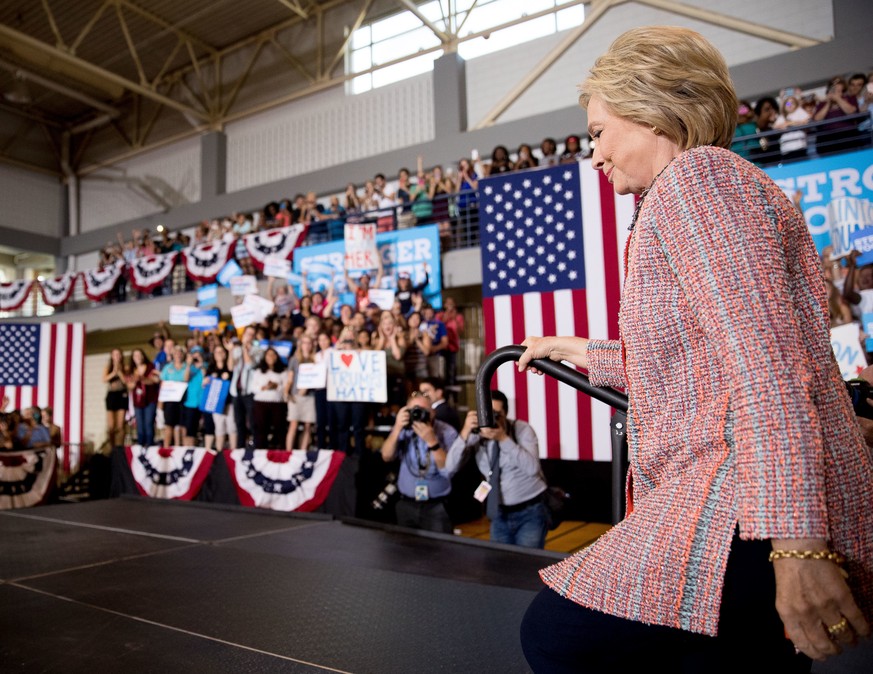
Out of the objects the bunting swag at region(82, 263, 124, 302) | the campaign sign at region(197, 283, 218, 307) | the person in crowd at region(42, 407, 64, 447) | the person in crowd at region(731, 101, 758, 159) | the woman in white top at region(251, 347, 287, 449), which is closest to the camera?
the person in crowd at region(731, 101, 758, 159)

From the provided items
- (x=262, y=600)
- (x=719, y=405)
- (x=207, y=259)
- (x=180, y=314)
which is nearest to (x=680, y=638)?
(x=719, y=405)

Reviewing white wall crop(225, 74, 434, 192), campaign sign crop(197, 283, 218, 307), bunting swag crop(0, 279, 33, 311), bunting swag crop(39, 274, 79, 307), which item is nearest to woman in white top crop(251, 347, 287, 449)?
campaign sign crop(197, 283, 218, 307)

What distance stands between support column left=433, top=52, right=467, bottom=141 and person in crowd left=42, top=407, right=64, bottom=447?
25.1 ft

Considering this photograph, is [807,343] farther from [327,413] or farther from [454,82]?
[454,82]

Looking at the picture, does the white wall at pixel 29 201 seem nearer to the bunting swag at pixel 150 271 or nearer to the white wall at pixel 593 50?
the bunting swag at pixel 150 271

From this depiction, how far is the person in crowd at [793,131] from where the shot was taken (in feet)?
21.8

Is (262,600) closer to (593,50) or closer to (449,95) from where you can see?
(593,50)

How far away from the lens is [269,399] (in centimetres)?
733

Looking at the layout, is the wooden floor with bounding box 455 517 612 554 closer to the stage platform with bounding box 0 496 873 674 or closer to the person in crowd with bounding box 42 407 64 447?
the stage platform with bounding box 0 496 873 674

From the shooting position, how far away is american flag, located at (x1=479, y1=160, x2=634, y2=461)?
557 cm

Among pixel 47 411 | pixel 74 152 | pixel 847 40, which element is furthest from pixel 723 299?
pixel 74 152

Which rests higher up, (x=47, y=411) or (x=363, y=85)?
(x=363, y=85)

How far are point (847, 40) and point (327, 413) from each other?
801cm

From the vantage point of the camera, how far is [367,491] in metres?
5.96
